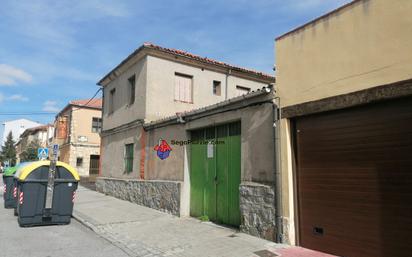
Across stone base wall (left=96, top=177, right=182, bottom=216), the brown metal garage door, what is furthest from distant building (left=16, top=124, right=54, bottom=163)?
the brown metal garage door

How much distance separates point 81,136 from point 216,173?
24.2 metres

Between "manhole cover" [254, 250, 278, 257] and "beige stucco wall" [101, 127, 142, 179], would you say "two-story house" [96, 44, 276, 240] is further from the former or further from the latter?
"manhole cover" [254, 250, 278, 257]

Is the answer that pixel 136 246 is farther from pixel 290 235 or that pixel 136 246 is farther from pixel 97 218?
pixel 97 218

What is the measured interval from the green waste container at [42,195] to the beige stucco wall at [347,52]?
6290 mm

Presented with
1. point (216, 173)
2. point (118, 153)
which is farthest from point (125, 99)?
point (216, 173)

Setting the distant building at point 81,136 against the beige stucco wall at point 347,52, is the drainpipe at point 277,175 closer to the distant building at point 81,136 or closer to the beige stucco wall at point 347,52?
the beige stucco wall at point 347,52

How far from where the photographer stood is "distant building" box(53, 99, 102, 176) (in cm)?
3052

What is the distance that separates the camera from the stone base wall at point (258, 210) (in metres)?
7.21

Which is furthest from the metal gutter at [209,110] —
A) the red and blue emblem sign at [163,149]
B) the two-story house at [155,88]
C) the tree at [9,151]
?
the tree at [9,151]

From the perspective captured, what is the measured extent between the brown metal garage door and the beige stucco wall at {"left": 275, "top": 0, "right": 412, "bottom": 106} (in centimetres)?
48

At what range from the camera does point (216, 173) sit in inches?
375

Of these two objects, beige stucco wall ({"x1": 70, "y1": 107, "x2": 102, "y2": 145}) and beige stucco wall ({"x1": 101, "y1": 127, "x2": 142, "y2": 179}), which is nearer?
beige stucco wall ({"x1": 101, "y1": 127, "x2": 142, "y2": 179})

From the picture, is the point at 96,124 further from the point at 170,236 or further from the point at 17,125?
the point at 17,125

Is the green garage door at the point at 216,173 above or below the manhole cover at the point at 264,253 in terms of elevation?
above
